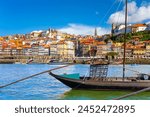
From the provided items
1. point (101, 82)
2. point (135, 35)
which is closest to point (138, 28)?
point (135, 35)

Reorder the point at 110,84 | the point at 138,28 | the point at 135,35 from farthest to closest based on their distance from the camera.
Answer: the point at 138,28 < the point at 135,35 < the point at 110,84

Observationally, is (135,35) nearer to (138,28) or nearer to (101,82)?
(138,28)

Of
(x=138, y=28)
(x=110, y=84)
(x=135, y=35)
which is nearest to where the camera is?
(x=110, y=84)

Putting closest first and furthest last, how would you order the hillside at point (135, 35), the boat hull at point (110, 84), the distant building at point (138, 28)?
the boat hull at point (110, 84) < the hillside at point (135, 35) < the distant building at point (138, 28)

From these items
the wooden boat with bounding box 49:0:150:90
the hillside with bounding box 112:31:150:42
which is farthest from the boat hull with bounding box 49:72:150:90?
the hillside with bounding box 112:31:150:42

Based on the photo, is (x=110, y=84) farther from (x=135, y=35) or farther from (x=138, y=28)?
(x=138, y=28)

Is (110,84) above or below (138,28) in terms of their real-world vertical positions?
below

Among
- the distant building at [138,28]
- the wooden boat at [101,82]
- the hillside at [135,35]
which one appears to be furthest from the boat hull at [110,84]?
the distant building at [138,28]

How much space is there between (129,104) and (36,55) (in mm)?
69774

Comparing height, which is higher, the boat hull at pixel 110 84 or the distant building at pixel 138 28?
the distant building at pixel 138 28

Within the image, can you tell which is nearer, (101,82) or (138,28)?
(101,82)

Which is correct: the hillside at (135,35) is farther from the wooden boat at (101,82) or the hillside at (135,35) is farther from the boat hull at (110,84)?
the boat hull at (110,84)

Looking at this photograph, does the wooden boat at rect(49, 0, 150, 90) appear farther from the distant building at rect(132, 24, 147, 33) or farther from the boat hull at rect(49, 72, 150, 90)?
the distant building at rect(132, 24, 147, 33)

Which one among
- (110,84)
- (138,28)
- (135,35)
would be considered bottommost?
(110,84)
